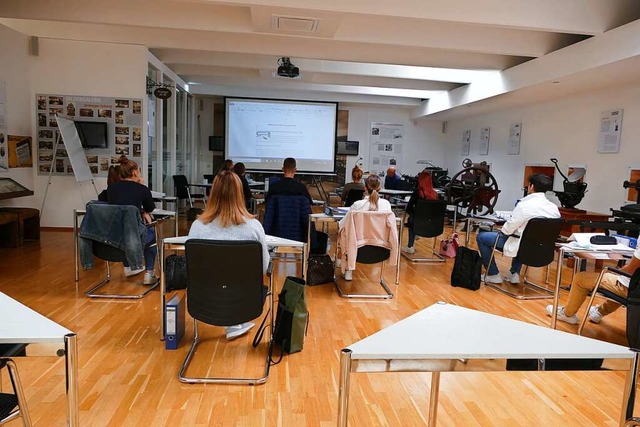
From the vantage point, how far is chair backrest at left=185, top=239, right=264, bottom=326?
2.49 meters

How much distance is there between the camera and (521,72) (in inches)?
277

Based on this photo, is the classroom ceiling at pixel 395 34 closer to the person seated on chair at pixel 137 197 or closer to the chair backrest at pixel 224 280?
the person seated on chair at pixel 137 197

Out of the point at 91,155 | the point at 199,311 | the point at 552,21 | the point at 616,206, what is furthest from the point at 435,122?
the point at 199,311

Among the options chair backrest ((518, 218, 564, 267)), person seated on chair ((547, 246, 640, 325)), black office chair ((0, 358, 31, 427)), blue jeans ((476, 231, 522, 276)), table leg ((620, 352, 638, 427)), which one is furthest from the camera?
blue jeans ((476, 231, 522, 276))

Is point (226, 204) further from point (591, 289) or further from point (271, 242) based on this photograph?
point (591, 289)

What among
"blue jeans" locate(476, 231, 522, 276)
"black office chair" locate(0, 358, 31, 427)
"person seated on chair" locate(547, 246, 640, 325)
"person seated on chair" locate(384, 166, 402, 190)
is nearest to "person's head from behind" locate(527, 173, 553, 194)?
"blue jeans" locate(476, 231, 522, 276)

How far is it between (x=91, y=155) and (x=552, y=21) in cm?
671

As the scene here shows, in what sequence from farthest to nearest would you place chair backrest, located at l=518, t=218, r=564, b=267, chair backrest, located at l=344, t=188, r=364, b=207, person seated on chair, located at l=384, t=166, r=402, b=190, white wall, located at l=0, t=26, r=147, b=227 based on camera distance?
person seated on chair, located at l=384, t=166, r=402, b=190 → white wall, located at l=0, t=26, r=147, b=227 → chair backrest, located at l=344, t=188, r=364, b=207 → chair backrest, located at l=518, t=218, r=564, b=267

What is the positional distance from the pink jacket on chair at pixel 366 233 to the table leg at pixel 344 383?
298 cm

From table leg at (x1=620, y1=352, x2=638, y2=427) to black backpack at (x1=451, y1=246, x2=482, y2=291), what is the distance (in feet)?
11.7

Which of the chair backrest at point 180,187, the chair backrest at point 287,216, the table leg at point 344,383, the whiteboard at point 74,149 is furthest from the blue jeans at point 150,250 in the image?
the chair backrest at point 180,187

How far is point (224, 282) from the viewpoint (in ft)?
8.41

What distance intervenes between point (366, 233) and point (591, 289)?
76.5 inches

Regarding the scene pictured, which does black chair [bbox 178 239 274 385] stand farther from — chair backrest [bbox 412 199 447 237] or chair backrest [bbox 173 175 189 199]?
chair backrest [bbox 173 175 189 199]
